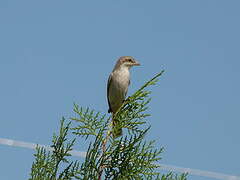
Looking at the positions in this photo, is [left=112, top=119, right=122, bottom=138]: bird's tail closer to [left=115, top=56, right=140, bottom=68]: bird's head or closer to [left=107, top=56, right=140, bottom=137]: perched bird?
[left=107, top=56, right=140, bottom=137]: perched bird

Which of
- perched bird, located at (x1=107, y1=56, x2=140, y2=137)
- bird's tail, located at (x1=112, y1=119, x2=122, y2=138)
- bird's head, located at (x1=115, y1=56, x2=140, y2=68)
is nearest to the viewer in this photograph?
bird's tail, located at (x1=112, y1=119, x2=122, y2=138)

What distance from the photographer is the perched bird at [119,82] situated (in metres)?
10.8

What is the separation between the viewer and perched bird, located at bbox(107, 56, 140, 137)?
35.4 feet

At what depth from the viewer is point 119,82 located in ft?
35.8

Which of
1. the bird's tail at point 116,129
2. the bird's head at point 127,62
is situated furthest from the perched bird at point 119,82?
the bird's tail at point 116,129

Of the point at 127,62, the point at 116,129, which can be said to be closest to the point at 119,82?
the point at 127,62

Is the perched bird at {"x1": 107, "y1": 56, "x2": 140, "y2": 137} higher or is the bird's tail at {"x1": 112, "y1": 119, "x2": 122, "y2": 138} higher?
the perched bird at {"x1": 107, "y1": 56, "x2": 140, "y2": 137}

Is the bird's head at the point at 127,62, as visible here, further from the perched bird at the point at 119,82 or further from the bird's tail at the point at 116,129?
the bird's tail at the point at 116,129

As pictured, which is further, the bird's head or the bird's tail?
the bird's head

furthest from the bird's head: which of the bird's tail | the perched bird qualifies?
the bird's tail

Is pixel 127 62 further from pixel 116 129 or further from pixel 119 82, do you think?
pixel 116 129

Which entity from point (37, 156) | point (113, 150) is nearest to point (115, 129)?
point (113, 150)

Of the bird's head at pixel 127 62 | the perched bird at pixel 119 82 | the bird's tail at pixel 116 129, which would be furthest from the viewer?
the bird's head at pixel 127 62

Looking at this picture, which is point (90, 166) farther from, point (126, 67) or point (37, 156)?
point (126, 67)
